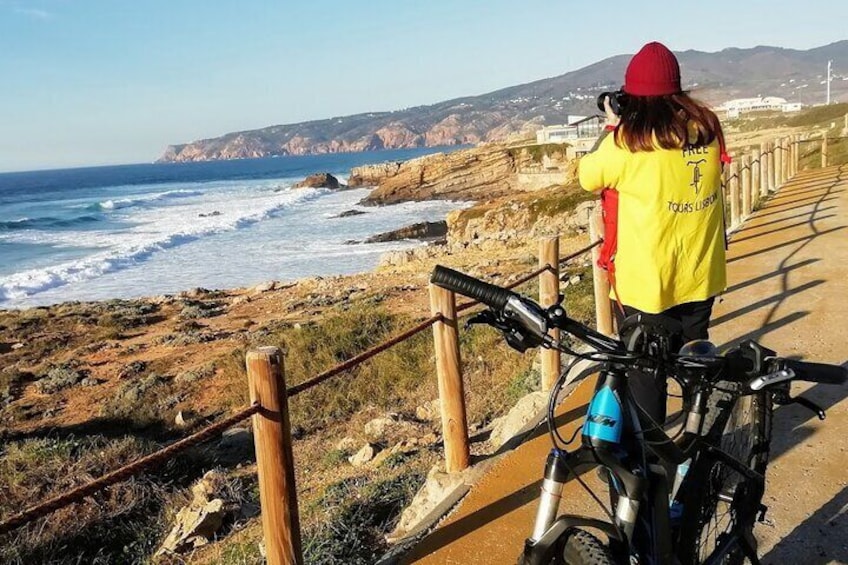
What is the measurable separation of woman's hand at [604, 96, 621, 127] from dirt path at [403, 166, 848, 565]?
7.05 ft

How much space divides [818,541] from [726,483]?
4.47ft

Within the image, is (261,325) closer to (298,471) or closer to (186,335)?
(186,335)

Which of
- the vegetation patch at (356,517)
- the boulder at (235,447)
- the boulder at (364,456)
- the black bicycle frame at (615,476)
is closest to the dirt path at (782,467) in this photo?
the vegetation patch at (356,517)

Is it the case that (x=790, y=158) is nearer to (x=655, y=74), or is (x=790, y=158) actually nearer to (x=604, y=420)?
(x=655, y=74)

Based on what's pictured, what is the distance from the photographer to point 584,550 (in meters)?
1.92

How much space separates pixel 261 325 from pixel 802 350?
11.1 metres

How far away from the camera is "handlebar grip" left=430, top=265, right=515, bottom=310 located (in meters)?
1.94

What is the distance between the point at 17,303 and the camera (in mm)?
25766

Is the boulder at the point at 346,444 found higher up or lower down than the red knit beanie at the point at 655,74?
lower down

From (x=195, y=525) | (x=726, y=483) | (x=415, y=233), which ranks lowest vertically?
(x=415, y=233)

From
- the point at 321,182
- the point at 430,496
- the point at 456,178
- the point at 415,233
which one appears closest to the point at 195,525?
the point at 430,496

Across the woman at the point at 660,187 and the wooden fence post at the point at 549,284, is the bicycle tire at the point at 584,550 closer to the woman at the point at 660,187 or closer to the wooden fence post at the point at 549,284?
the woman at the point at 660,187

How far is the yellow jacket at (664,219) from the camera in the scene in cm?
263

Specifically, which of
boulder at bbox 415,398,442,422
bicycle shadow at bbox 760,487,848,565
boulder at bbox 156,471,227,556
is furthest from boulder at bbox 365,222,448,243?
bicycle shadow at bbox 760,487,848,565
